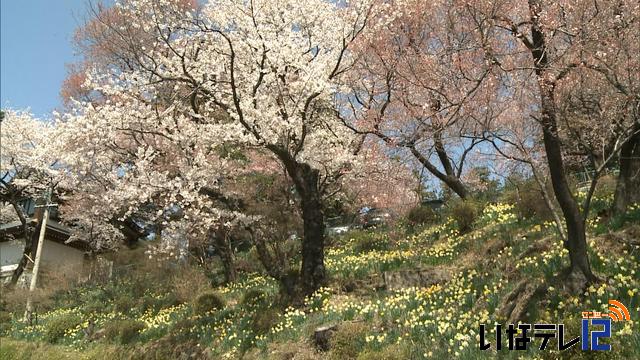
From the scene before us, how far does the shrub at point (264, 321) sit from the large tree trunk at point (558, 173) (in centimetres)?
594

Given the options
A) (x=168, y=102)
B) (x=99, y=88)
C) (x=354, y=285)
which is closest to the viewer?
(x=354, y=285)

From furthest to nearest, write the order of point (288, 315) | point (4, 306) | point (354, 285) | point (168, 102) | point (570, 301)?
1. point (4, 306)
2. point (168, 102)
3. point (354, 285)
4. point (288, 315)
5. point (570, 301)

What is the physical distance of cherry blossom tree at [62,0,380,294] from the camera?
38.2ft

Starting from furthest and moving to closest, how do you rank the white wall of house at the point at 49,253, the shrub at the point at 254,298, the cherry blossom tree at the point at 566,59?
1. the white wall of house at the point at 49,253
2. the shrub at the point at 254,298
3. the cherry blossom tree at the point at 566,59

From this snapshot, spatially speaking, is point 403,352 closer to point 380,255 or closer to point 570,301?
point 570,301

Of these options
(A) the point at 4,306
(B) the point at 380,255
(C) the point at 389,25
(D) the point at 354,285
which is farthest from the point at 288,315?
(A) the point at 4,306

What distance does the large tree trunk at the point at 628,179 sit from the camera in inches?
388

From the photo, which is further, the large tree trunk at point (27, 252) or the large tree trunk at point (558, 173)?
the large tree trunk at point (27, 252)

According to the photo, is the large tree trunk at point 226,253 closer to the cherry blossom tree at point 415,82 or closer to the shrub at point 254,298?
the shrub at point 254,298

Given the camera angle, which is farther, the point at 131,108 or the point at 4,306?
the point at 4,306

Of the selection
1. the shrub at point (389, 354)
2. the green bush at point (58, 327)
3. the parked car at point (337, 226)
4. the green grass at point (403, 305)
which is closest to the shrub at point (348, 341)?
the green grass at point (403, 305)

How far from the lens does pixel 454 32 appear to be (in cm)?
1235

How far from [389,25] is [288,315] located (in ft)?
29.5

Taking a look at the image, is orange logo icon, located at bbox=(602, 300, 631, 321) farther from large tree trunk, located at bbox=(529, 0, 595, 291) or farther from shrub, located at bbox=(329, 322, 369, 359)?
shrub, located at bbox=(329, 322, 369, 359)
